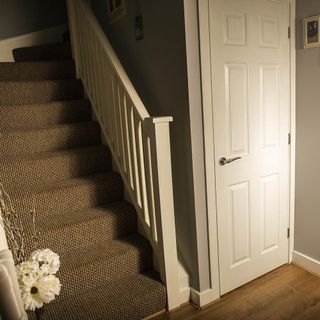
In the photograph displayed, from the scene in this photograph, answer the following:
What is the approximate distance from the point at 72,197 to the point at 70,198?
0.02 m

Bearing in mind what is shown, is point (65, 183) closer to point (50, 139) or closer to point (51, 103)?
point (50, 139)

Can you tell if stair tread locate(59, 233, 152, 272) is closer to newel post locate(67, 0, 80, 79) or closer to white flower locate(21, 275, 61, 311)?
white flower locate(21, 275, 61, 311)

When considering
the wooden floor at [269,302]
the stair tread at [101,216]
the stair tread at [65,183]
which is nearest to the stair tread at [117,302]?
the wooden floor at [269,302]

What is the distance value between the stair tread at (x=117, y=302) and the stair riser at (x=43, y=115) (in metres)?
1.40

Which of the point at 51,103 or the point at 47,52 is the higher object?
the point at 47,52

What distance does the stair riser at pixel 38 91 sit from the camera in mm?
2695

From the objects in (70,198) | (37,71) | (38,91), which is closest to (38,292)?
(70,198)

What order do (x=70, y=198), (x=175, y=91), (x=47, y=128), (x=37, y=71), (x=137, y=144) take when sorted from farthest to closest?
(x=37, y=71) → (x=47, y=128) → (x=70, y=198) → (x=137, y=144) → (x=175, y=91)

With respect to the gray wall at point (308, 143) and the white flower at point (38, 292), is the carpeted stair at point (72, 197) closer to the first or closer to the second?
the white flower at point (38, 292)

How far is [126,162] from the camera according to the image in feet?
7.86

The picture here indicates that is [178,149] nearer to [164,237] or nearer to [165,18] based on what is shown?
[164,237]

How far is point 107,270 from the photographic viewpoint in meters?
2.04

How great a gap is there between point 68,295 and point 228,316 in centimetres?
99

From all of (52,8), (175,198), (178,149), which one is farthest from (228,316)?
(52,8)
